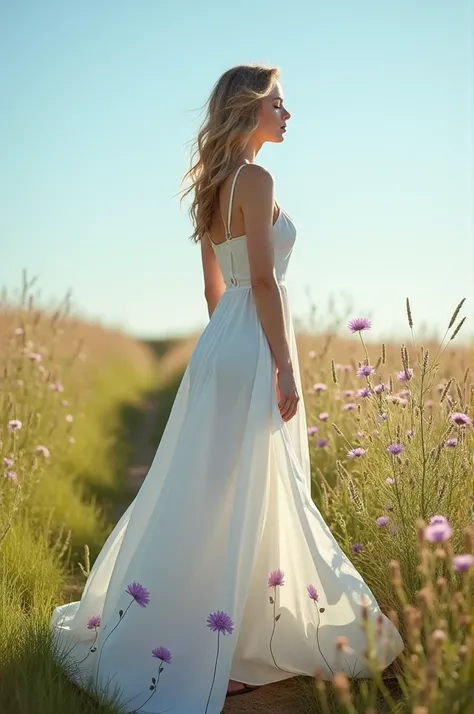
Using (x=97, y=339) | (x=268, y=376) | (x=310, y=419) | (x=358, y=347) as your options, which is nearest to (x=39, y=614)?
(x=268, y=376)

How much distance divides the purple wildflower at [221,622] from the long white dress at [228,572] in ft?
0.11

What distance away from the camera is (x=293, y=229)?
3.07 m

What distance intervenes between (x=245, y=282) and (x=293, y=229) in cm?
26

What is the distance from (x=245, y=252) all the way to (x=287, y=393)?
52 centimetres

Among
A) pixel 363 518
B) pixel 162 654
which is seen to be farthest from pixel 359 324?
pixel 162 654

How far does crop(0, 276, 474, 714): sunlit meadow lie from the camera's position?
1979 millimetres

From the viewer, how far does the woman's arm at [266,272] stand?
9.41ft

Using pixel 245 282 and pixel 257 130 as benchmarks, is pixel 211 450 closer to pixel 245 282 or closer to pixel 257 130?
pixel 245 282

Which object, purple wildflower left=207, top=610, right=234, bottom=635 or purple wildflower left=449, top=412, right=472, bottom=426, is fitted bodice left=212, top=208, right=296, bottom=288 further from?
purple wildflower left=207, top=610, right=234, bottom=635

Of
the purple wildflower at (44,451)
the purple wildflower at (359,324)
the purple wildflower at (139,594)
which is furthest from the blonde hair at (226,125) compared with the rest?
the purple wildflower at (44,451)

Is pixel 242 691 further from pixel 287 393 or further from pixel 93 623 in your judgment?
pixel 287 393

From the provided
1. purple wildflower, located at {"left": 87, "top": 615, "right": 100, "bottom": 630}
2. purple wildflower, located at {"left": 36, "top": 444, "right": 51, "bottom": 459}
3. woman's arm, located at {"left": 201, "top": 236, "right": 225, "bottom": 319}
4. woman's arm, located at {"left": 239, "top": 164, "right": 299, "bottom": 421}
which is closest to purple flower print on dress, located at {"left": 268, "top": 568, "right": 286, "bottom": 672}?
woman's arm, located at {"left": 239, "top": 164, "right": 299, "bottom": 421}

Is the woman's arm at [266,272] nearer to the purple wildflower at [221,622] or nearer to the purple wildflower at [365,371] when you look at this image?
the purple wildflower at [365,371]

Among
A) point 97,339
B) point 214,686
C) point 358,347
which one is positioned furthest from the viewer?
point 97,339
